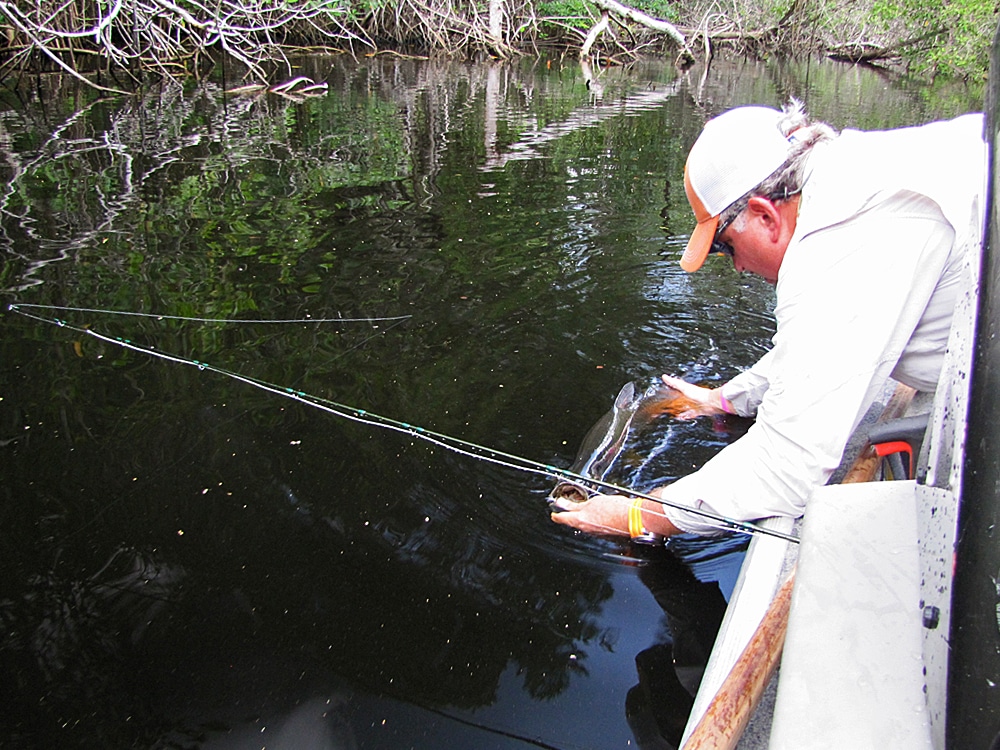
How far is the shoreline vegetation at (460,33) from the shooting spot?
498 inches

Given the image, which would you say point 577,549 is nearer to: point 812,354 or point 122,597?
point 812,354

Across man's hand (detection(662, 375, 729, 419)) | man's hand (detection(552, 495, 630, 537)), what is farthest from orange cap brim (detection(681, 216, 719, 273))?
man's hand (detection(662, 375, 729, 419))

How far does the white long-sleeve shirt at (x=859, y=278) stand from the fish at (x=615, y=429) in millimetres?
846

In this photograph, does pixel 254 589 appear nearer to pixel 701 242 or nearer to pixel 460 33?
pixel 701 242

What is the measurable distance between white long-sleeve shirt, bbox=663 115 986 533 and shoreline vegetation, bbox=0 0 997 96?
1160cm

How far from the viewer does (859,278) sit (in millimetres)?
1674

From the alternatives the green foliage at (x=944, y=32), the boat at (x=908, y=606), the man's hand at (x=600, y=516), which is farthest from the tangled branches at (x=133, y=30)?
the green foliage at (x=944, y=32)

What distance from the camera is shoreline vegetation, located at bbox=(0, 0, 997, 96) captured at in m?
12.7

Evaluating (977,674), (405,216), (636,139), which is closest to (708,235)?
(977,674)

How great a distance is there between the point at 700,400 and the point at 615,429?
399mm

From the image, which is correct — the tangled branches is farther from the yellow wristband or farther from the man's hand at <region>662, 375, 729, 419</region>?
the yellow wristband

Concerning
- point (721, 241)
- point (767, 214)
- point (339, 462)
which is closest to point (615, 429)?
point (339, 462)

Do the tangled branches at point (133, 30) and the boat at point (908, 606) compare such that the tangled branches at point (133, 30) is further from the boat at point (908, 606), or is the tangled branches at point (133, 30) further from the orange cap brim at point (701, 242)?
the boat at point (908, 606)

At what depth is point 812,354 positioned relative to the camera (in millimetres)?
1700
